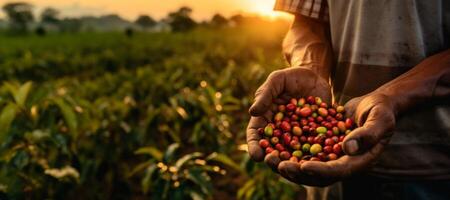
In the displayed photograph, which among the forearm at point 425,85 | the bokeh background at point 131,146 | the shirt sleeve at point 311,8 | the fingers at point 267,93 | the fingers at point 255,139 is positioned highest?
the shirt sleeve at point 311,8

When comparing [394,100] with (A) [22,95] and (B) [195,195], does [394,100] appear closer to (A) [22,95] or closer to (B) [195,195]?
(B) [195,195]

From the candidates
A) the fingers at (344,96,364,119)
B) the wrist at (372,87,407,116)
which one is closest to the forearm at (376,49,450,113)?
the wrist at (372,87,407,116)

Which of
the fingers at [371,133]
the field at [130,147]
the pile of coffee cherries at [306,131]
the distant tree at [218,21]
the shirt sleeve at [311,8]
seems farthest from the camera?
the distant tree at [218,21]

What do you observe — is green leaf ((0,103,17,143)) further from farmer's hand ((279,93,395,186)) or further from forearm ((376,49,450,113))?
forearm ((376,49,450,113))

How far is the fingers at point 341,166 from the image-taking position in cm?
138

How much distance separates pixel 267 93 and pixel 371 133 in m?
0.45

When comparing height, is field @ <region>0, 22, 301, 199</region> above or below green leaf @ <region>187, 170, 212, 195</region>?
below

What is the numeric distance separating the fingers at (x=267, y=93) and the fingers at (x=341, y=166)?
1.09 ft

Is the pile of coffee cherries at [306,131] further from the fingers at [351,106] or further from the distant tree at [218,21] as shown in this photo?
the distant tree at [218,21]

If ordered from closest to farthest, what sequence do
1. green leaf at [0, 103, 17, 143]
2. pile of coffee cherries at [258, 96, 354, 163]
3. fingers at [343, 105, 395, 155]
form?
fingers at [343, 105, 395, 155], pile of coffee cherries at [258, 96, 354, 163], green leaf at [0, 103, 17, 143]

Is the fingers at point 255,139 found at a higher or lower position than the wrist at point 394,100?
A: lower

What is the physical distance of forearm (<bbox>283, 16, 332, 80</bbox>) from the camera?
188cm

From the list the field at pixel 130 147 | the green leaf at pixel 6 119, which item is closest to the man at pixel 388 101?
the field at pixel 130 147

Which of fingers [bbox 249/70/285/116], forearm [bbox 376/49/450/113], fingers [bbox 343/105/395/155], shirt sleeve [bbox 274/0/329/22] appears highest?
shirt sleeve [bbox 274/0/329/22]
